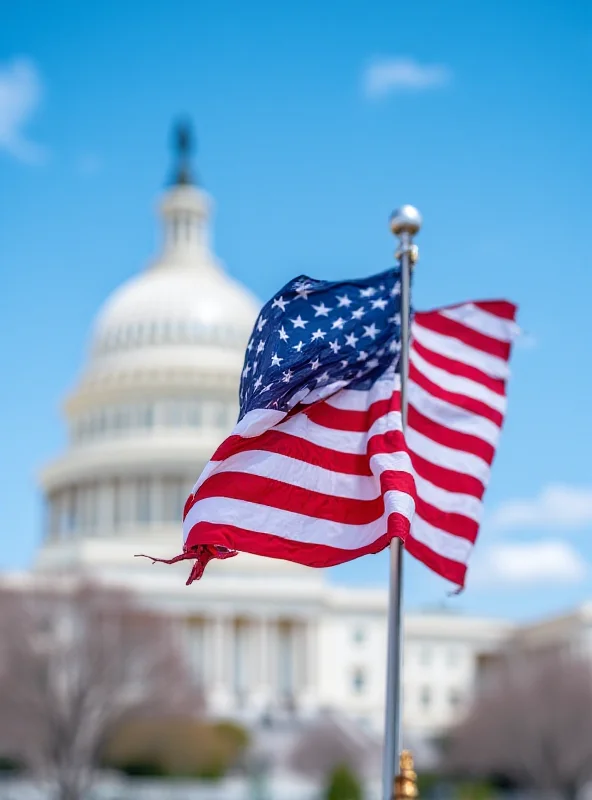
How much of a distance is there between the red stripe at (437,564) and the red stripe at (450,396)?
1819 millimetres

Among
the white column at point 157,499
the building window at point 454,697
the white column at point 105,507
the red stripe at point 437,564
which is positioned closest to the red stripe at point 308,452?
the red stripe at point 437,564

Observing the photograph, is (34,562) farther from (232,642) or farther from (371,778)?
(371,778)

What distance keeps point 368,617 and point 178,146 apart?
45.4m

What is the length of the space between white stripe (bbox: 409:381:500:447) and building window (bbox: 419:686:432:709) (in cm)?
10327

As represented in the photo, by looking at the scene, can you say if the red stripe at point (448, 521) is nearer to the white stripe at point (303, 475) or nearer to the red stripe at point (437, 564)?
the red stripe at point (437, 564)

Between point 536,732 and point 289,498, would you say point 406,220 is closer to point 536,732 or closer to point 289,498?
point 289,498

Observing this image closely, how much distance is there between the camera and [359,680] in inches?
4678

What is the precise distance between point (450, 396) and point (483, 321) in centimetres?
106

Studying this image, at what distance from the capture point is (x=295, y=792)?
79.0 m

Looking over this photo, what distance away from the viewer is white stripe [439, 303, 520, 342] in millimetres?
20031

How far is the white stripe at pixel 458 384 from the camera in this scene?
19.7 metres

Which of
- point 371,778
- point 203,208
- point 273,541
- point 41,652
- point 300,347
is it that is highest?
point 203,208

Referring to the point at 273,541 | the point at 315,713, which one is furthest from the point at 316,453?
the point at 315,713

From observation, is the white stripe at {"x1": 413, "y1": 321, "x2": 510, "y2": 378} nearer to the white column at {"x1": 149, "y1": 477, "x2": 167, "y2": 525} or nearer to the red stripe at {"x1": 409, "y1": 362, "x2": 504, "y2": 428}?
the red stripe at {"x1": 409, "y1": 362, "x2": 504, "y2": 428}
